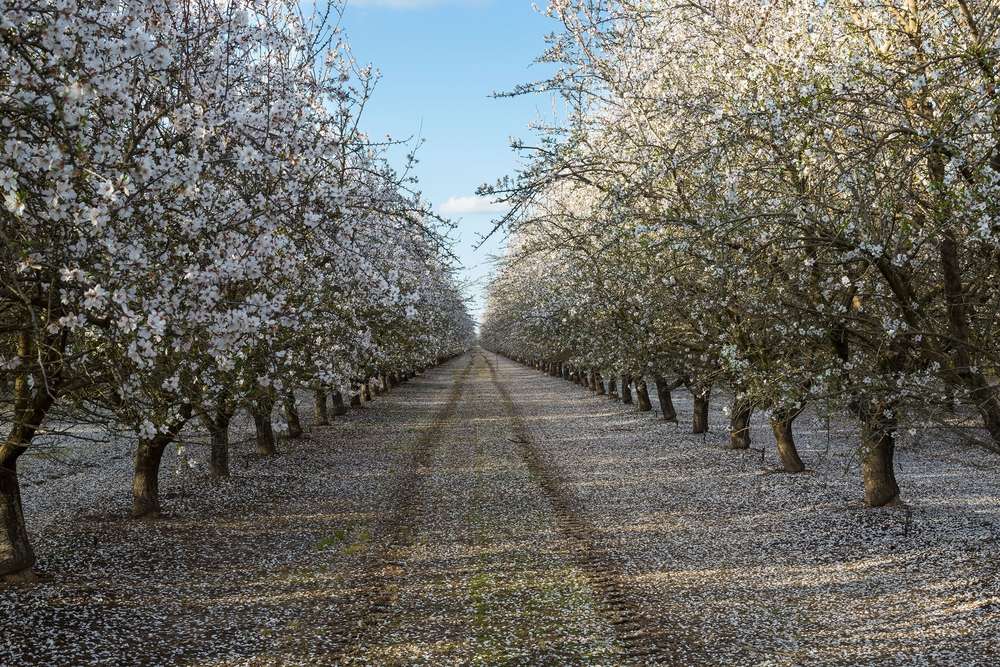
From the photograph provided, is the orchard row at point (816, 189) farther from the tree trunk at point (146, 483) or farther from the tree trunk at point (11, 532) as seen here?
the tree trunk at point (146, 483)

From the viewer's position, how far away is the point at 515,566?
11922 mm

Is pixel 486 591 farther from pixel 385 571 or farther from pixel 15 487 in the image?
pixel 15 487

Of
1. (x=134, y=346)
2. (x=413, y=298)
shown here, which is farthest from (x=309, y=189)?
(x=134, y=346)

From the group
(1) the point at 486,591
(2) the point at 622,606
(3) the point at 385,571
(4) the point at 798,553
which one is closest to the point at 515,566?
(1) the point at 486,591

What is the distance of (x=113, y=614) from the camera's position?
32.2ft

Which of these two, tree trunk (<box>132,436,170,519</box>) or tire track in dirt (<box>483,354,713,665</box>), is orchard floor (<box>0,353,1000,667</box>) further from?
tree trunk (<box>132,436,170,519</box>)

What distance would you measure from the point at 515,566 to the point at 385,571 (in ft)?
6.95

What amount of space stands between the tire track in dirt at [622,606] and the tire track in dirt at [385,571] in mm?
3010

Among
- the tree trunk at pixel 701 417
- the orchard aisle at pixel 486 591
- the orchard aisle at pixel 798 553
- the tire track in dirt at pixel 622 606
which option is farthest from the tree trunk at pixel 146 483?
the tree trunk at pixel 701 417

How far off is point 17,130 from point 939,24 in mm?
10432

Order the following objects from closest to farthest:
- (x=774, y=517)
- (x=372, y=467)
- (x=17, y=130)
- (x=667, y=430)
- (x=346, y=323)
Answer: (x=17, y=130), (x=774, y=517), (x=346, y=323), (x=372, y=467), (x=667, y=430)

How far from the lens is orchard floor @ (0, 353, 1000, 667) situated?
877 centimetres

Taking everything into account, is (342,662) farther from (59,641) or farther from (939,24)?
(939,24)

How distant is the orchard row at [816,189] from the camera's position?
8367 millimetres
